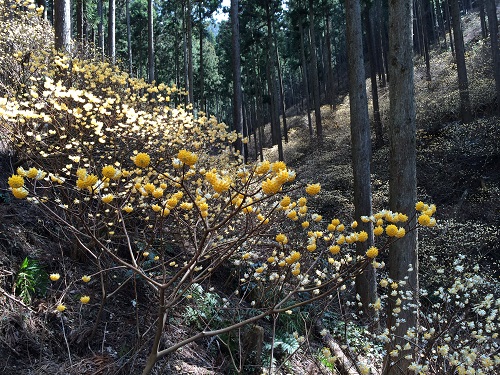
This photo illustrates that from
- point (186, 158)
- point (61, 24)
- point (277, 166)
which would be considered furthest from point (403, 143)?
point (61, 24)

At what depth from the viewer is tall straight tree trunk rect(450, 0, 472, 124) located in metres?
12.5

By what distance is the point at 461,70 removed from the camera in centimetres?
1327

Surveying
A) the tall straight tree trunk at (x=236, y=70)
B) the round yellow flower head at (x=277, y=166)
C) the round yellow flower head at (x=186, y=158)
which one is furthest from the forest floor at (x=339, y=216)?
the tall straight tree trunk at (x=236, y=70)

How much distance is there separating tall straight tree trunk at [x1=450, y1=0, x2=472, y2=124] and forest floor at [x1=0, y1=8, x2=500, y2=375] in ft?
1.81

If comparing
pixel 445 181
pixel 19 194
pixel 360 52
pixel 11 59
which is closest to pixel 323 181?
pixel 445 181

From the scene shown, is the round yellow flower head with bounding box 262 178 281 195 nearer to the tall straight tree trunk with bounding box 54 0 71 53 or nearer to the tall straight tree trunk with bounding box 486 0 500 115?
the tall straight tree trunk with bounding box 54 0 71 53

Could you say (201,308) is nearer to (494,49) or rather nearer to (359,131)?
(359,131)

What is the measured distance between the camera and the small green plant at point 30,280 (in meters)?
3.33

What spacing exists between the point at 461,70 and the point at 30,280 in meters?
14.7

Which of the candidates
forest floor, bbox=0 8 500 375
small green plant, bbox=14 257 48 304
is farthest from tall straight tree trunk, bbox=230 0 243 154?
small green plant, bbox=14 257 48 304

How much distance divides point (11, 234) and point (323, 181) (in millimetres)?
10430

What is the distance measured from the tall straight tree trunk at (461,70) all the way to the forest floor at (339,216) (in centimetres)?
55

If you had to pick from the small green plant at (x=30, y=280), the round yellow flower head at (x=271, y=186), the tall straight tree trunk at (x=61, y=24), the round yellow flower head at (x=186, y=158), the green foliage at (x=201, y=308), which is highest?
the tall straight tree trunk at (x=61, y=24)

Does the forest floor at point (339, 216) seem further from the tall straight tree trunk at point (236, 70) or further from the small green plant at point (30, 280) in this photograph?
the tall straight tree trunk at point (236, 70)
